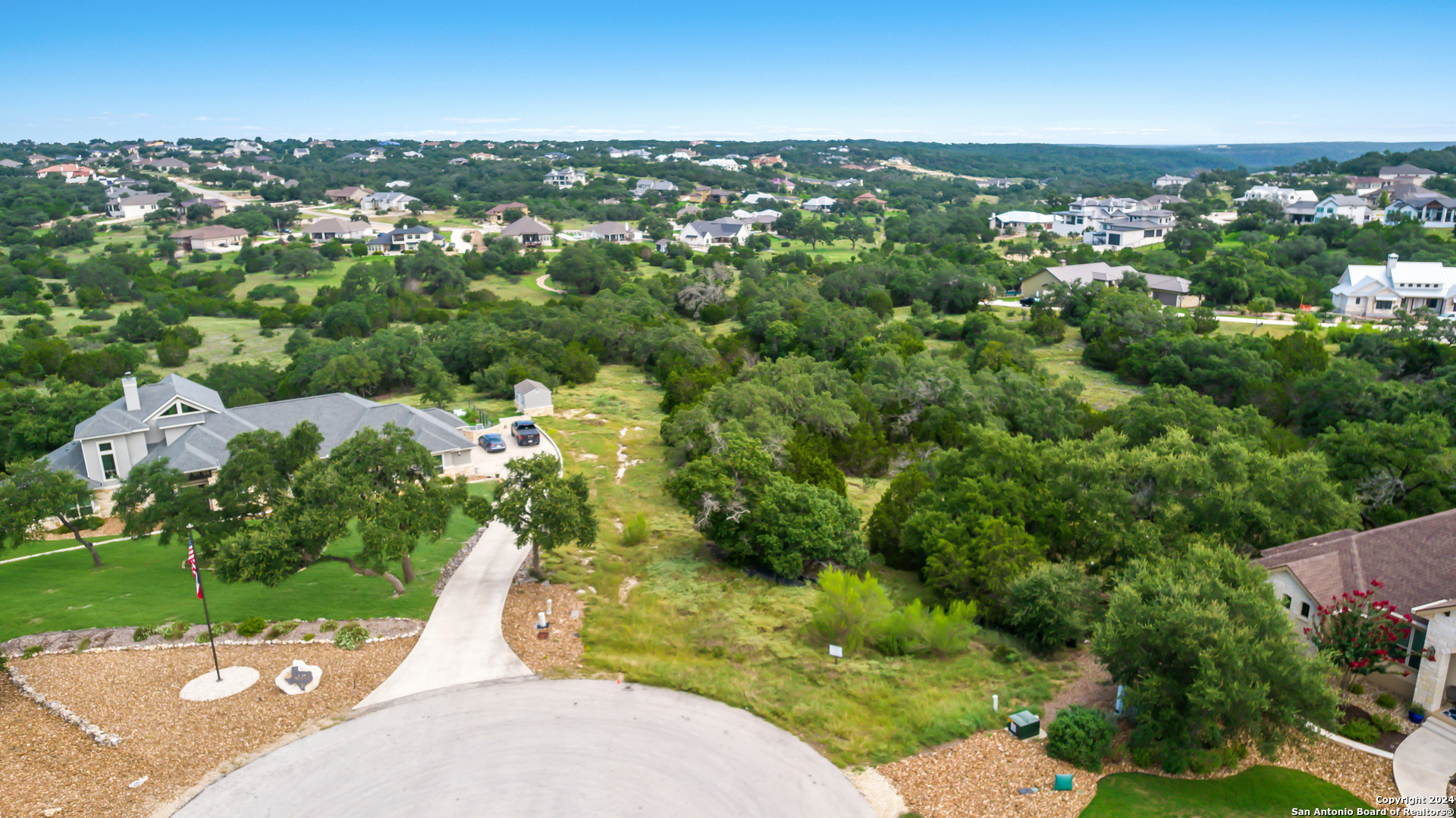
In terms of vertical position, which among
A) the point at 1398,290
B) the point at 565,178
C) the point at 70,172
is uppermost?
the point at 70,172

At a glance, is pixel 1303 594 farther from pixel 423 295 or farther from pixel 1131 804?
pixel 423 295

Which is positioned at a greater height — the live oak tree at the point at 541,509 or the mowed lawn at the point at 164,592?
the live oak tree at the point at 541,509

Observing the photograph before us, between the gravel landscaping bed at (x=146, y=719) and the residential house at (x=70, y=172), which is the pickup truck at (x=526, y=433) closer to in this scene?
the gravel landscaping bed at (x=146, y=719)

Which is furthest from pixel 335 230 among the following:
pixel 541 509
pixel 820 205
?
pixel 541 509

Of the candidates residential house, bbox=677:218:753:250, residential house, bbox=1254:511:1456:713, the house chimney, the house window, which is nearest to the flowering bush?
residential house, bbox=1254:511:1456:713

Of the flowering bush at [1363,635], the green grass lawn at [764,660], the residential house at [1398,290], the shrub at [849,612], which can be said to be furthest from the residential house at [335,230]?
the flowering bush at [1363,635]

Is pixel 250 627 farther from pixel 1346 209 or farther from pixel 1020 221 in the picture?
pixel 1346 209
